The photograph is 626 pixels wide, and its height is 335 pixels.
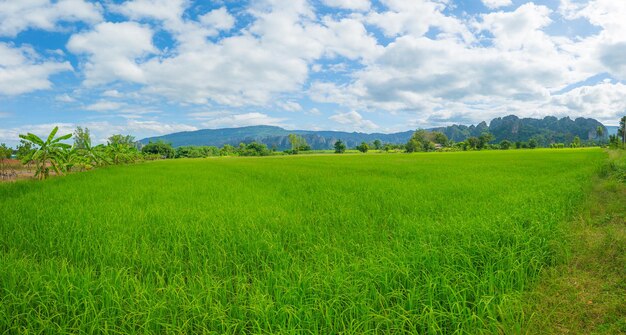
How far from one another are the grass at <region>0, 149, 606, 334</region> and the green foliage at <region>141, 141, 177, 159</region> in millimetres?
71635

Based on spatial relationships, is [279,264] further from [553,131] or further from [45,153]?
[553,131]

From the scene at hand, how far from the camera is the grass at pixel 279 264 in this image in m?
2.45

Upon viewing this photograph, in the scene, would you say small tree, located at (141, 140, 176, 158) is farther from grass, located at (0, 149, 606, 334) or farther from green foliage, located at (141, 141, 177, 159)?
grass, located at (0, 149, 606, 334)

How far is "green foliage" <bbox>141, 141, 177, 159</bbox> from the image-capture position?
233ft

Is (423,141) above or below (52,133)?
above

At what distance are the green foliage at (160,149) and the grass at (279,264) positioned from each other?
71635 mm

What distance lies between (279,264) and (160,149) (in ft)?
264

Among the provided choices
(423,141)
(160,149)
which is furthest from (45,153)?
(423,141)

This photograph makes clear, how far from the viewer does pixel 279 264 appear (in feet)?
11.7

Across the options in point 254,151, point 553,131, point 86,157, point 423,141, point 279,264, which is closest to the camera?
point 279,264

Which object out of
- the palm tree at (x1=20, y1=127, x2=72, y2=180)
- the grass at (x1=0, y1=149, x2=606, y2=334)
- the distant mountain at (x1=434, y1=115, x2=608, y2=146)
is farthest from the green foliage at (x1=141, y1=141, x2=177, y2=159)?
the distant mountain at (x1=434, y1=115, x2=608, y2=146)

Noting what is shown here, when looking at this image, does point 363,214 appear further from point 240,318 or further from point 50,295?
point 50,295

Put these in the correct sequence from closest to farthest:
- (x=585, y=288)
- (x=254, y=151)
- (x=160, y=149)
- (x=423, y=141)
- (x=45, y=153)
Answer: (x=585, y=288)
(x=45, y=153)
(x=160, y=149)
(x=254, y=151)
(x=423, y=141)

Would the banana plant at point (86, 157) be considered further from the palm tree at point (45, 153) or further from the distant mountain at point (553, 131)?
the distant mountain at point (553, 131)
